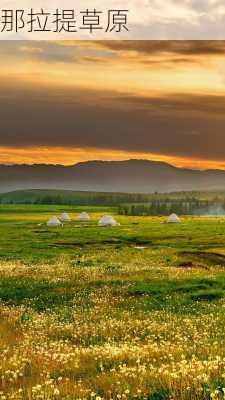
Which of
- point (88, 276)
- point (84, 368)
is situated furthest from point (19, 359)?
point (88, 276)

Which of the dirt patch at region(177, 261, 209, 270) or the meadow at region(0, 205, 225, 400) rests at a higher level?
the meadow at region(0, 205, 225, 400)

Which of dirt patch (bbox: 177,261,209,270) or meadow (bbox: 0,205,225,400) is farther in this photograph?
dirt patch (bbox: 177,261,209,270)

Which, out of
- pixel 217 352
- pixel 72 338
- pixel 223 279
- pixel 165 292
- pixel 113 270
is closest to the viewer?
pixel 217 352

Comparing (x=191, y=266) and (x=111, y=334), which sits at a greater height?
(x=111, y=334)

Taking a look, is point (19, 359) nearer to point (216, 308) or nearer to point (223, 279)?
point (216, 308)

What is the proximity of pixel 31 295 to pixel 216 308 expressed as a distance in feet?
31.9

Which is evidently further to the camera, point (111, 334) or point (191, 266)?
point (191, 266)

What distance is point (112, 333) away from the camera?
17.5 meters

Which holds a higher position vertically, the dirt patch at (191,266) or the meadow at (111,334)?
the meadow at (111,334)

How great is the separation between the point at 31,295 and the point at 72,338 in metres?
11.4

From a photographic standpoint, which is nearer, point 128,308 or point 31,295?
point 128,308

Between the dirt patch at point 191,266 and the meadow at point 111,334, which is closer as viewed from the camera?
the meadow at point 111,334

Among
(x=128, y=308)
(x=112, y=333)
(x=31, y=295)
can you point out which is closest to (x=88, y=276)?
(x=31, y=295)

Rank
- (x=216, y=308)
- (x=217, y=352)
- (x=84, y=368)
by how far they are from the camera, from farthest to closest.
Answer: (x=216, y=308) → (x=217, y=352) → (x=84, y=368)
